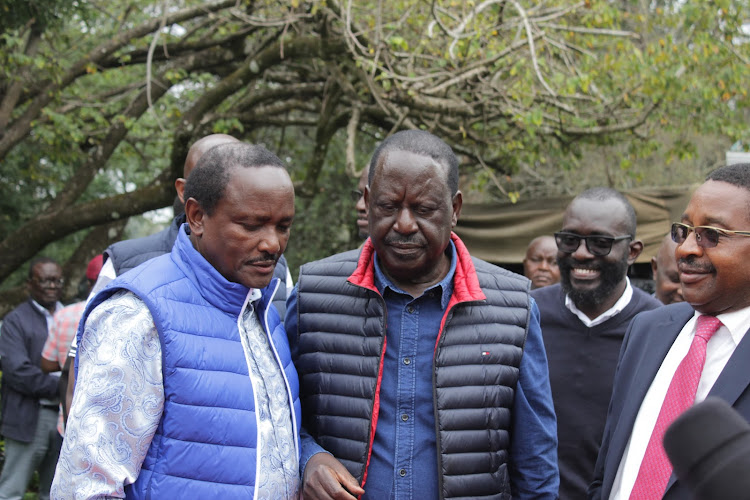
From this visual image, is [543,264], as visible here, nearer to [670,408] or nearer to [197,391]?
[670,408]

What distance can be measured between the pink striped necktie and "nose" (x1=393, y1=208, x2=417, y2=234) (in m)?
1.03

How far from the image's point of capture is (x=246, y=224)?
230 centimetres

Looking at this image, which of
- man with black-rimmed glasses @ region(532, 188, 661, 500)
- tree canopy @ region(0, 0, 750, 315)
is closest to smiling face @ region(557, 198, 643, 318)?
man with black-rimmed glasses @ region(532, 188, 661, 500)

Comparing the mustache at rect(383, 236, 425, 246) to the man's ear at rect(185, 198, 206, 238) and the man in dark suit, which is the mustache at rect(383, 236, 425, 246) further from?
the man in dark suit

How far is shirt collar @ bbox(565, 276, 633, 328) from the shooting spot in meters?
3.84

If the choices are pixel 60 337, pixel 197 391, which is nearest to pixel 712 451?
pixel 197 391

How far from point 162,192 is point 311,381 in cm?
599

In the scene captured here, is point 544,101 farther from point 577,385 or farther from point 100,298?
point 100,298

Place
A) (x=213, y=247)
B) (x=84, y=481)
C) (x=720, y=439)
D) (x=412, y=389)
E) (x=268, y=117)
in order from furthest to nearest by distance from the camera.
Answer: (x=268, y=117)
(x=412, y=389)
(x=213, y=247)
(x=84, y=481)
(x=720, y=439)

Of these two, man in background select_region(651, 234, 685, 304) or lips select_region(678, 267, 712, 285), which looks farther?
man in background select_region(651, 234, 685, 304)

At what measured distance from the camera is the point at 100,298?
2.11 m

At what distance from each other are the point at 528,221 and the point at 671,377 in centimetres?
588

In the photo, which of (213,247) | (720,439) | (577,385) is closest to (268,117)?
(577,385)

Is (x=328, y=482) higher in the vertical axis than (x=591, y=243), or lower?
lower
